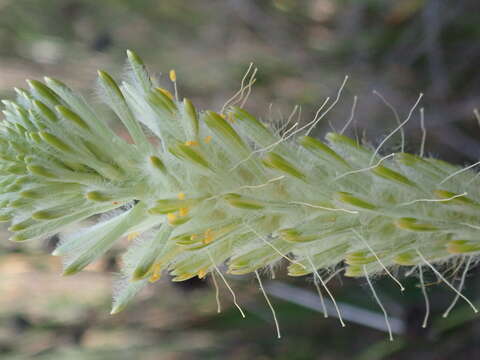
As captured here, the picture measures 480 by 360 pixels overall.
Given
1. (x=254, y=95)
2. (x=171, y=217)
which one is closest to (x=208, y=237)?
(x=171, y=217)

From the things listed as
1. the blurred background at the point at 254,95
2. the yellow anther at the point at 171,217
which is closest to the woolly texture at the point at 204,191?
the yellow anther at the point at 171,217

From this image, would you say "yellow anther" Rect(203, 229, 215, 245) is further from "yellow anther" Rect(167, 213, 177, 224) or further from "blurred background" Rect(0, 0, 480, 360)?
"blurred background" Rect(0, 0, 480, 360)

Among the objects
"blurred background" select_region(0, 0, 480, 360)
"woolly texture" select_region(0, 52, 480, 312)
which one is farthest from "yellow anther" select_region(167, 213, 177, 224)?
"blurred background" select_region(0, 0, 480, 360)

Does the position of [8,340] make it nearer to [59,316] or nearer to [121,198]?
[59,316]

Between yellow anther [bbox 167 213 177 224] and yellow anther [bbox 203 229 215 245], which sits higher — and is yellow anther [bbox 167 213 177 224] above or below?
above

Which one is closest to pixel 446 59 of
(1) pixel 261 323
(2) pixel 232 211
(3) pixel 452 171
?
(1) pixel 261 323

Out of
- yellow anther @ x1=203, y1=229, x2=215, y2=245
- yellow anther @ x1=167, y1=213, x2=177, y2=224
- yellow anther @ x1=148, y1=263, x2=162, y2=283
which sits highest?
yellow anther @ x1=167, y1=213, x2=177, y2=224

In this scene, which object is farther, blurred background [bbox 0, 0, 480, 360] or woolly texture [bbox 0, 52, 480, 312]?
blurred background [bbox 0, 0, 480, 360]

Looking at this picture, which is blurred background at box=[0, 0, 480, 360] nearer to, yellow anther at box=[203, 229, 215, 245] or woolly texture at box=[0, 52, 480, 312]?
woolly texture at box=[0, 52, 480, 312]

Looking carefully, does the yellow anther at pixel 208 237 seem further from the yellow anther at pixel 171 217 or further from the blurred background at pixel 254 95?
the blurred background at pixel 254 95
